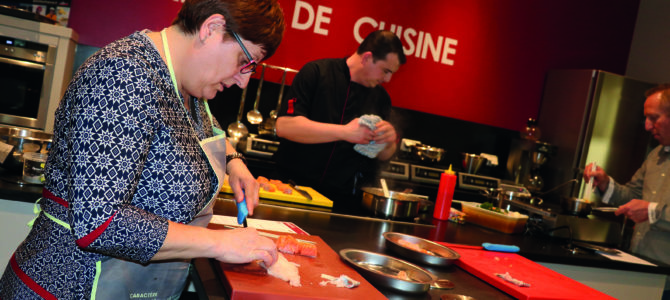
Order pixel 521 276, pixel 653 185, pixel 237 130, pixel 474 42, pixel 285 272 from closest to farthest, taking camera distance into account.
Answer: pixel 285 272
pixel 521 276
pixel 653 185
pixel 237 130
pixel 474 42

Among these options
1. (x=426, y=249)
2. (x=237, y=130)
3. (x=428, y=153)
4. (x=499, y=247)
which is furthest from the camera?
(x=428, y=153)

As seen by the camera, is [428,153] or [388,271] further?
[428,153]

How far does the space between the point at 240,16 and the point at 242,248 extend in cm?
49

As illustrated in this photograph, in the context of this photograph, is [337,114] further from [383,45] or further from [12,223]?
[12,223]

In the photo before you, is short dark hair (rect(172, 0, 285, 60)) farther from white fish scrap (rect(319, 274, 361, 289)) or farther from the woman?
white fish scrap (rect(319, 274, 361, 289))

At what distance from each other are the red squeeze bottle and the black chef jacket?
1.58ft

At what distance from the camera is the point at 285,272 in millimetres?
1267

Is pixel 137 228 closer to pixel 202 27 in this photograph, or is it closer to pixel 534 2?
pixel 202 27

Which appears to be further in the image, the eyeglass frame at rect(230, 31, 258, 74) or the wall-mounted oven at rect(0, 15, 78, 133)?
the wall-mounted oven at rect(0, 15, 78, 133)

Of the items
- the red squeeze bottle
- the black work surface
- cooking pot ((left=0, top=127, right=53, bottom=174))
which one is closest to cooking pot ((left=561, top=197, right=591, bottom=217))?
the black work surface

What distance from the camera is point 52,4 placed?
143 inches

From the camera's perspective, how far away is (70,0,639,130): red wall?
4.21 m

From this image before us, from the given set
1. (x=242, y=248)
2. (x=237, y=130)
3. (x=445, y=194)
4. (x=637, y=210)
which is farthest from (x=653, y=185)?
(x=242, y=248)

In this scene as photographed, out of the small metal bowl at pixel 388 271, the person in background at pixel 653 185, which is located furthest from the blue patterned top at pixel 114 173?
the person in background at pixel 653 185
